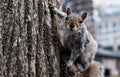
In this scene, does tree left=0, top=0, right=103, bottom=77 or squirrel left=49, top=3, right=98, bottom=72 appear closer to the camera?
tree left=0, top=0, right=103, bottom=77

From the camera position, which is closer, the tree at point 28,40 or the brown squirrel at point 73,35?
the tree at point 28,40

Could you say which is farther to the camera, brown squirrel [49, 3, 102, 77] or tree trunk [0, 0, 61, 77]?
brown squirrel [49, 3, 102, 77]

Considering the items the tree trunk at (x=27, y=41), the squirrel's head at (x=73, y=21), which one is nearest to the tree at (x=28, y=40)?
the tree trunk at (x=27, y=41)

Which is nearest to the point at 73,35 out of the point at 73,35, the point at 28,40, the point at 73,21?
the point at 73,35

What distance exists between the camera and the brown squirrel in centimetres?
264

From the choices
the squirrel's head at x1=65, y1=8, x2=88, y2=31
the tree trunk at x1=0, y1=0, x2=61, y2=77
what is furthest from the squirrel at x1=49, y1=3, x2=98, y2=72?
the tree trunk at x1=0, y1=0, x2=61, y2=77

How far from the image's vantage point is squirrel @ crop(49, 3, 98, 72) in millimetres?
2639

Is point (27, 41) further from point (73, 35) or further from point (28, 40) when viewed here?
point (73, 35)

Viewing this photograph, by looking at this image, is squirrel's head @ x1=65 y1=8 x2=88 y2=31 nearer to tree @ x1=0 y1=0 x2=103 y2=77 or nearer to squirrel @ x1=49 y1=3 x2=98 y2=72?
squirrel @ x1=49 y1=3 x2=98 y2=72

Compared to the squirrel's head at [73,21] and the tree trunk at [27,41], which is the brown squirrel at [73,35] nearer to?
the squirrel's head at [73,21]

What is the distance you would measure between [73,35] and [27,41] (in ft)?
1.41

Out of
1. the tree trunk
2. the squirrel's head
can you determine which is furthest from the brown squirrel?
the tree trunk

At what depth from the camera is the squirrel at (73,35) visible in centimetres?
264

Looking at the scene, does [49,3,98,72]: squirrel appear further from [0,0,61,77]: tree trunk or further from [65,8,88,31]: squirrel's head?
[0,0,61,77]: tree trunk
